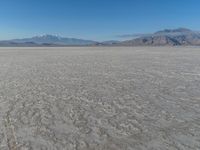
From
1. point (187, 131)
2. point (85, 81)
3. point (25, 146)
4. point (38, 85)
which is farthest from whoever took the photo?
point (85, 81)

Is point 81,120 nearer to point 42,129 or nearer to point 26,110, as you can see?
point 42,129

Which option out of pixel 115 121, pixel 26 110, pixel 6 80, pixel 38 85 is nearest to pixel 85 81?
pixel 38 85

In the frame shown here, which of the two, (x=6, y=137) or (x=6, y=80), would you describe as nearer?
(x=6, y=137)

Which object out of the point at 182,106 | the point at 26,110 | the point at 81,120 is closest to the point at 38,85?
the point at 26,110

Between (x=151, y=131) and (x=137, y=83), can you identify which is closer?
(x=151, y=131)

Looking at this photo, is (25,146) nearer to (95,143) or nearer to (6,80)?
(95,143)

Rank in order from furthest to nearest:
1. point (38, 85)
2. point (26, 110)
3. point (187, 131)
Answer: point (38, 85) → point (26, 110) → point (187, 131)

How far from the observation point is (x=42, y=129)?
5.29 metres

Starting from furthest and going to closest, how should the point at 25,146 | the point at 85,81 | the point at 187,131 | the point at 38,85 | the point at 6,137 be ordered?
the point at 85,81 → the point at 38,85 → the point at 187,131 → the point at 6,137 → the point at 25,146

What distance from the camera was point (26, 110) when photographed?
6613 mm

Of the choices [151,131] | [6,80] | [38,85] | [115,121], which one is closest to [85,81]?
[38,85]

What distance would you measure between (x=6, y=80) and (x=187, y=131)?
8153mm

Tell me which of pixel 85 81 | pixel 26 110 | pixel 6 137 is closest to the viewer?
pixel 6 137

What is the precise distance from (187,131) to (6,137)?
3.23 m
